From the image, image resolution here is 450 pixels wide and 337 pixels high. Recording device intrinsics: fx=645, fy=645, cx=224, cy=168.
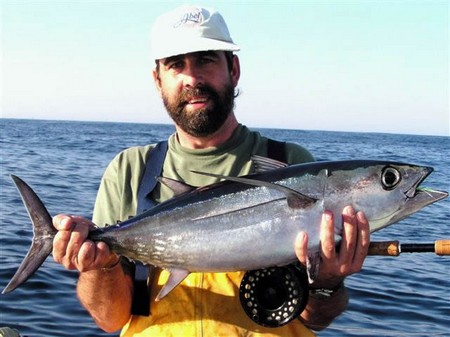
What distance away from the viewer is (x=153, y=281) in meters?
4.33

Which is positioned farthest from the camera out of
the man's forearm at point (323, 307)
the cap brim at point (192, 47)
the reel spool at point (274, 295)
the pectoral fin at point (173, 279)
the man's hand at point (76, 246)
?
the cap brim at point (192, 47)

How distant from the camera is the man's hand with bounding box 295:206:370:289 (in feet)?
11.7

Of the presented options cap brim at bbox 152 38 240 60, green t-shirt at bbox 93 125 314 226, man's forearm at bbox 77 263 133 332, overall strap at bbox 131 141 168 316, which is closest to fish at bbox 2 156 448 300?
man's forearm at bbox 77 263 133 332

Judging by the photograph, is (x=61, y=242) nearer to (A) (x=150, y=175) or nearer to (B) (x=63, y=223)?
(B) (x=63, y=223)

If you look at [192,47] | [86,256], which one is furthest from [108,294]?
[192,47]

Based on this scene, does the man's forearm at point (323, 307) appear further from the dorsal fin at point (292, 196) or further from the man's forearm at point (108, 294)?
the man's forearm at point (108, 294)

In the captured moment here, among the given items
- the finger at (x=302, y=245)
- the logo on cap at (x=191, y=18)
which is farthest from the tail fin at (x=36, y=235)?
the logo on cap at (x=191, y=18)

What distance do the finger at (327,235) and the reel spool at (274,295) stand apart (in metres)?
0.52

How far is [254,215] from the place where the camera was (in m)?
3.75

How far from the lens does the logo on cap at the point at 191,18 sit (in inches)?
176

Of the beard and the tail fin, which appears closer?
the tail fin

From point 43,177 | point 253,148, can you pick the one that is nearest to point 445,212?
point 43,177

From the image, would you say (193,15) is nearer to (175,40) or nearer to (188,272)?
(175,40)

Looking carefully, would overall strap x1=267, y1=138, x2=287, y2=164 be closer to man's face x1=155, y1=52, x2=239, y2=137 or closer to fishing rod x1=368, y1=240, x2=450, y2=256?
man's face x1=155, y1=52, x2=239, y2=137
